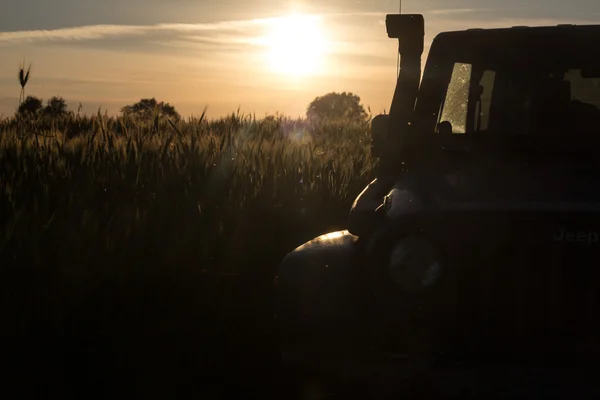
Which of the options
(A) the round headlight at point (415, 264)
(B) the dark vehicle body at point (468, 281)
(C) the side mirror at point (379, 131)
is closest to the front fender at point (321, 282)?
(B) the dark vehicle body at point (468, 281)

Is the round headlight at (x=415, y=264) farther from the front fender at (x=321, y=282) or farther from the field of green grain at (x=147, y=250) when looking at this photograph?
the field of green grain at (x=147, y=250)

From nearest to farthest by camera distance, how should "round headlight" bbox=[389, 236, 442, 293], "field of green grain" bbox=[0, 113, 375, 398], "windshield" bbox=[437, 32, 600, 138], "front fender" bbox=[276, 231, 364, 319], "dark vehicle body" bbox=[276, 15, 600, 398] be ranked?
"dark vehicle body" bbox=[276, 15, 600, 398] → "round headlight" bbox=[389, 236, 442, 293] → "front fender" bbox=[276, 231, 364, 319] → "windshield" bbox=[437, 32, 600, 138] → "field of green grain" bbox=[0, 113, 375, 398]

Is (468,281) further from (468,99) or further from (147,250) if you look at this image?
(147,250)

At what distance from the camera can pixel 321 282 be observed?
13.3ft

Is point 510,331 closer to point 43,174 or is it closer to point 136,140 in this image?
point 43,174

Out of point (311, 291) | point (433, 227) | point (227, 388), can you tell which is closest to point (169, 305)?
point (227, 388)

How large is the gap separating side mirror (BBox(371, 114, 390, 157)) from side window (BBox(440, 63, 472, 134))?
362 millimetres

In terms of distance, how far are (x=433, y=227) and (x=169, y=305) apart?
8.88 feet

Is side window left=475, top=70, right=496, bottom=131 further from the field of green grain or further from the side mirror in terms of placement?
the field of green grain

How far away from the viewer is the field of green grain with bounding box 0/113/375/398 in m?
5.11

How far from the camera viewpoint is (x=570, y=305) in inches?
141

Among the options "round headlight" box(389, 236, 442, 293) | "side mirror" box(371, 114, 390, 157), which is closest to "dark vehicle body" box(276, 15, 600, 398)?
"round headlight" box(389, 236, 442, 293)

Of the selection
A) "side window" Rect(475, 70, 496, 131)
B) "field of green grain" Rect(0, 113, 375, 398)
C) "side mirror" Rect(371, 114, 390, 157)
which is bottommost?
"field of green grain" Rect(0, 113, 375, 398)

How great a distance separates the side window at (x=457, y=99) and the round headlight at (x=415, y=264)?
155 centimetres
